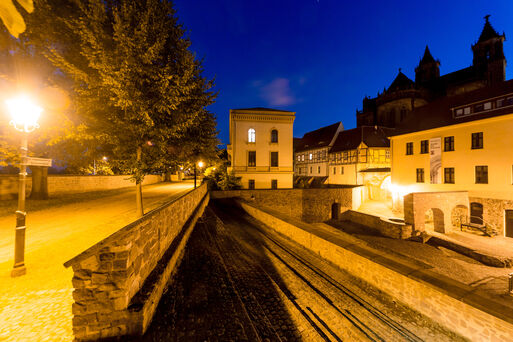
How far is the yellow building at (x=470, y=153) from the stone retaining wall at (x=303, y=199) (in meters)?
5.49

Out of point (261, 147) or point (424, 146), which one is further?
point (261, 147)

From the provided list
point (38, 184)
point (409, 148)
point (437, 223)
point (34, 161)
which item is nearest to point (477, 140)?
point (409, 148)

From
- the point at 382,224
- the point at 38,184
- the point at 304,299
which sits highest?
the point at 38,184

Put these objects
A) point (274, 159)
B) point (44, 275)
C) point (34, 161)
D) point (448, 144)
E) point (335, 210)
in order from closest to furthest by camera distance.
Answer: point (44, 275)
point (34, 161)
point (448, 144)
point (335, 210)
point (274, 159)

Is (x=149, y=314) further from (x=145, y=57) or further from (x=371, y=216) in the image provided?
(x=371, y=216)

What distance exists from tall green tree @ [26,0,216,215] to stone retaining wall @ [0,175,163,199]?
272 cm

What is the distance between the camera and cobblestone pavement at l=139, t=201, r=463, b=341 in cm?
386

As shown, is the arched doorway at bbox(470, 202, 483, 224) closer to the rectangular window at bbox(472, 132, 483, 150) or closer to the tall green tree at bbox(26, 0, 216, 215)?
the rectangular window at bbox(472, 132, 483, 150)

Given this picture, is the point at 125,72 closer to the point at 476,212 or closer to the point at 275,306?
the point at 275,306

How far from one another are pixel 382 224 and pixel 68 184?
27.6 m

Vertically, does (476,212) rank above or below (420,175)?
below

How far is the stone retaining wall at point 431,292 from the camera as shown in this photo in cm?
364

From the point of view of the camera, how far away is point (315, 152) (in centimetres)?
3878

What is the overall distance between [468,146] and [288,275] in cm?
2086
